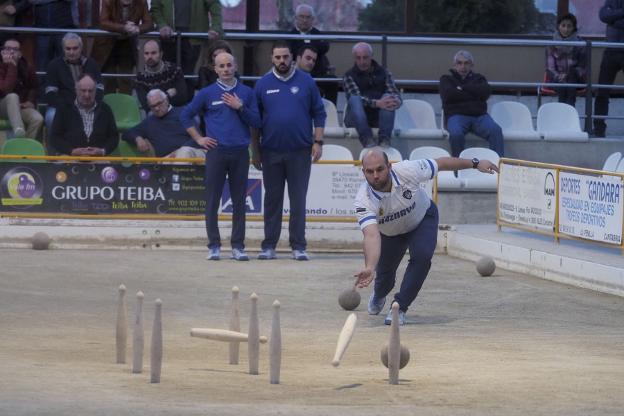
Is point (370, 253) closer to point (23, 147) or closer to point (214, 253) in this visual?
point (214, 253)

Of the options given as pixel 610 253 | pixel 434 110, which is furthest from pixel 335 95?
pixel 610 253

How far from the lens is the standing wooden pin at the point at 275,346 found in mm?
8945

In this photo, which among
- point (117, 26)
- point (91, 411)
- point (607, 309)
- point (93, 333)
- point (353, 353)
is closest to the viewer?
point (91, 411)

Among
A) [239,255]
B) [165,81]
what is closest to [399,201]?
[239,255]

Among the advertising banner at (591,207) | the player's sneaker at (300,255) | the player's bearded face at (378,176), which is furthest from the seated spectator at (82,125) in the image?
the player's bearded face at (378,176)

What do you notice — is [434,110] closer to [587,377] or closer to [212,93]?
[212,93]

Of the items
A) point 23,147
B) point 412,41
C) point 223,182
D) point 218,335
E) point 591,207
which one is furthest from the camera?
point 412,41

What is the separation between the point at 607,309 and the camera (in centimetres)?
1359

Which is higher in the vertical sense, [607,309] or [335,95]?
[335,95]

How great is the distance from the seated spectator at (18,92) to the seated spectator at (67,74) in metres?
0.37

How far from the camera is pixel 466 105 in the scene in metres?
19.7

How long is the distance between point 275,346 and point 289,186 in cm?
724

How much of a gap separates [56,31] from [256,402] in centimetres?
1210

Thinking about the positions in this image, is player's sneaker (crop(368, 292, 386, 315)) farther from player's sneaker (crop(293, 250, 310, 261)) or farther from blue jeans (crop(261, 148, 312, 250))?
player's sneaker (crop(293, 250, 310, 261))
